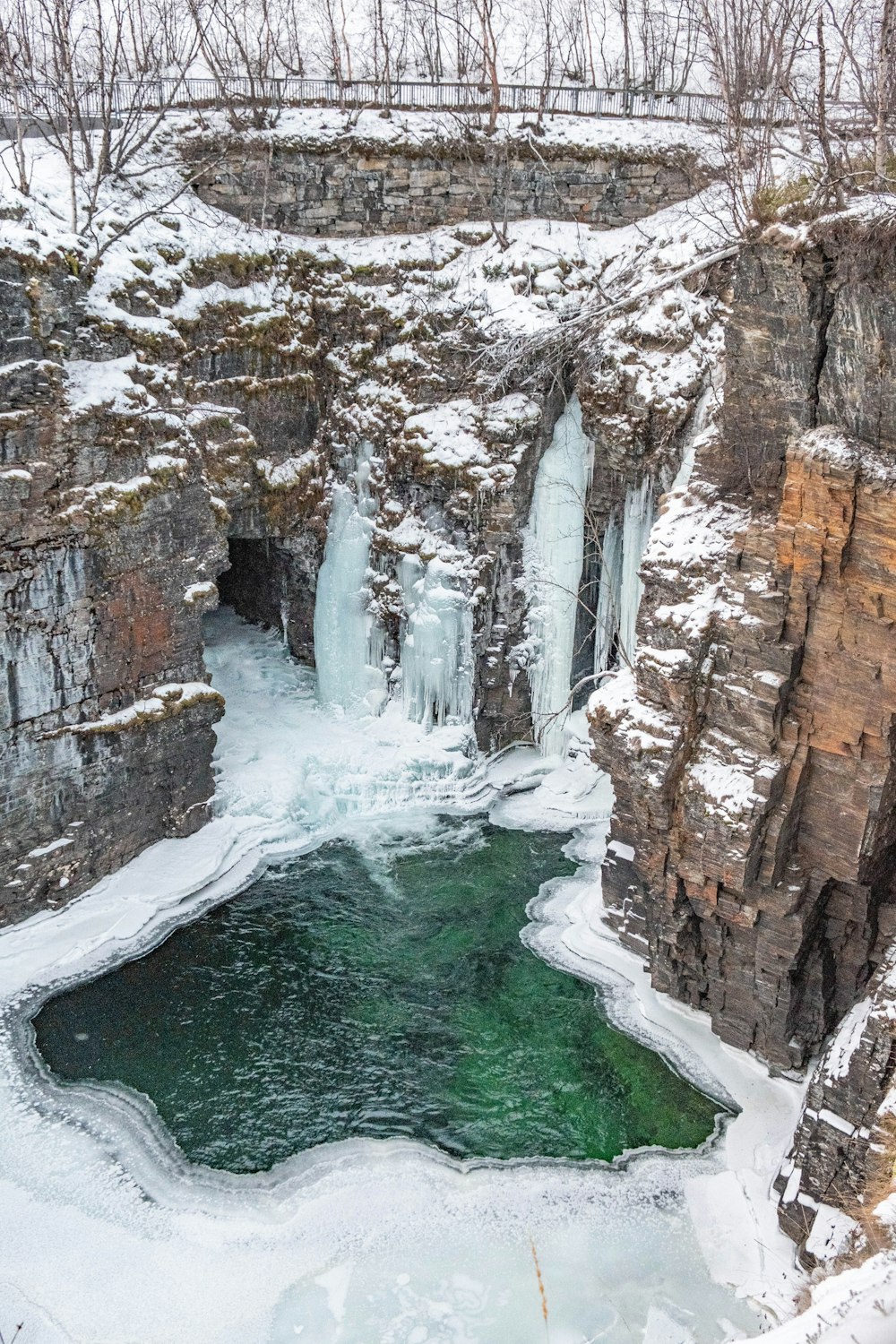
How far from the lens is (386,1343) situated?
11.5 meters

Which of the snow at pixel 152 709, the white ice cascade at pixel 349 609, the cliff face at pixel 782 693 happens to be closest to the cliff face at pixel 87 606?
the snow at pixel 152 709

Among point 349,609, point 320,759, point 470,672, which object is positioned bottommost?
point 320,759

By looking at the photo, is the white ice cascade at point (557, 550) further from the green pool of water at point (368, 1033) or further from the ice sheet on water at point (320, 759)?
the green pool of water at point (368, 1033)

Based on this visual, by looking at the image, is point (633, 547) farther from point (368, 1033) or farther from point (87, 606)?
point (368, 1033)

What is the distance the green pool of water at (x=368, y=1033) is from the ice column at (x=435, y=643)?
148 inches

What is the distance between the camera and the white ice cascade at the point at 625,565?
19922 millimetres

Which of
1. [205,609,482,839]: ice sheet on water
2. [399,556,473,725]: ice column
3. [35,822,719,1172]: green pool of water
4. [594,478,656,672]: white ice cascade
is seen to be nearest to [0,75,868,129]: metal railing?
[594,478,656,672]: white ice cascade

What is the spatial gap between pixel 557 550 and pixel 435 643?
2.76 meters

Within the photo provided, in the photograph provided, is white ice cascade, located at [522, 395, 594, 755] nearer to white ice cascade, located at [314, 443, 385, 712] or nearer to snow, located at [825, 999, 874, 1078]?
white ice cascade, located at [314, 443, 385, 712]

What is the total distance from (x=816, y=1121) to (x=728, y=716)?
4.70 metres

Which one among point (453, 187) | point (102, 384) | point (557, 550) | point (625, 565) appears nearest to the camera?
point (102, 384)

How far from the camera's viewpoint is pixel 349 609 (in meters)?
22.0

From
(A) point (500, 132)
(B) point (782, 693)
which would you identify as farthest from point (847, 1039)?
(A) point (500, 132)

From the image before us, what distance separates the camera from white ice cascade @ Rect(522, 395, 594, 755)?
2080 cm
